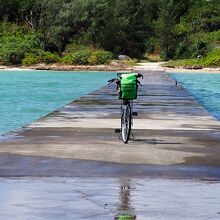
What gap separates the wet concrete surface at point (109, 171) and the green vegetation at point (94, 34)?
5814 centimetres

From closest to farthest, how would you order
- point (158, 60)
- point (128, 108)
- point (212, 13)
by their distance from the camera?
1. point (128, 108)
2. point (158, 60)
3. point (212, 13)

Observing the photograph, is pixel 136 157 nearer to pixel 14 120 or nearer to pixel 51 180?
pixel 51 180

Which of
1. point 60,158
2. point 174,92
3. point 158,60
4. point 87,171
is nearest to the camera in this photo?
point 87,171

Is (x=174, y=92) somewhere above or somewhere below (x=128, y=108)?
below

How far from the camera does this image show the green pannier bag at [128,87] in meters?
12.6

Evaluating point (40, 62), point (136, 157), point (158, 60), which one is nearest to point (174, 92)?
point (136, 157)

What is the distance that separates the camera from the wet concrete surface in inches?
283

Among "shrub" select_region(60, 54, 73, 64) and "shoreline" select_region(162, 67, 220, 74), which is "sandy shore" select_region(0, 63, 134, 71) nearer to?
"shrub" select_region(60, 54, 73, 64)

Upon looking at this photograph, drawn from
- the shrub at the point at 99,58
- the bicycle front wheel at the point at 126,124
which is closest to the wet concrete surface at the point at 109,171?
the bicycle front wheel at the point at 126,124

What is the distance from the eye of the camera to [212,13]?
97.4 meters

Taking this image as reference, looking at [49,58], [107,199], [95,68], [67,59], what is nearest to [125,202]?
[107,199]

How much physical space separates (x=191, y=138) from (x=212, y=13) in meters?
85.7

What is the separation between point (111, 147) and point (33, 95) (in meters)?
28.5

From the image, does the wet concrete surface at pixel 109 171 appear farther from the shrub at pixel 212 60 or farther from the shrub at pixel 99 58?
the shrub at pixel 212 60
